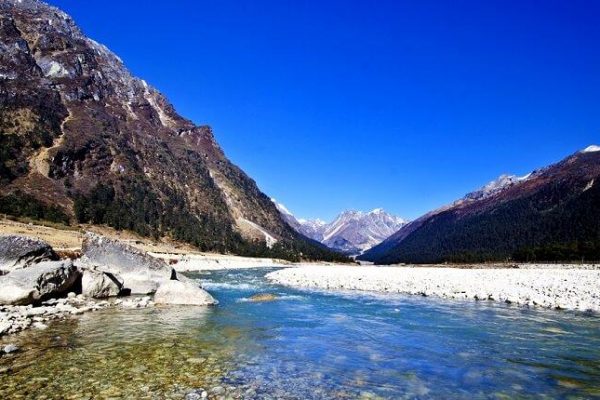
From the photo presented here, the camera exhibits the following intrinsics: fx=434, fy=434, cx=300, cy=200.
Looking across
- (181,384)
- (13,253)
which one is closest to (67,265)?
(13,253)

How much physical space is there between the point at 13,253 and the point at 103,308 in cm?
774

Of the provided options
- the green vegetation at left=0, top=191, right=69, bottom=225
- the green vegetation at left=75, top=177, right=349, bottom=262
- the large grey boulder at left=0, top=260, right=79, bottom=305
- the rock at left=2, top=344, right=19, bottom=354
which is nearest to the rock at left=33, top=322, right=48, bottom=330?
the rock at left=2, top=344, right=19, bottom=354

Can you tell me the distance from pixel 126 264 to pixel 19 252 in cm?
658

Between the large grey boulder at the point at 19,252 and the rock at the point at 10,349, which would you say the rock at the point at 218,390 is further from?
the large grey boulder at the point at 19,252

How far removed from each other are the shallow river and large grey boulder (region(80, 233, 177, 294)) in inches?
305

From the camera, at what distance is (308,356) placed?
14719 mm

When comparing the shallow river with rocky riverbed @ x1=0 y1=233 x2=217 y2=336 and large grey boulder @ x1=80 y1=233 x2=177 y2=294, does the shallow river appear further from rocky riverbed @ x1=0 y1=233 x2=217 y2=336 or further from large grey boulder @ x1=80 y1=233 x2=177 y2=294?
large grey boulder @ x1=80 y1=233 x2=177 y2=294

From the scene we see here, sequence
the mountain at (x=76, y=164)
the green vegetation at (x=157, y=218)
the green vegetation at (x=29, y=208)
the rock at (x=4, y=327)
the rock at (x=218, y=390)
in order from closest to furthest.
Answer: the rock at (x=218, y=390), the rock at (x=4, y=327), the green vegetation at (x=29, y=208), the mountain at (x=76, y=164), the green vegetation at (x=157, y=218)

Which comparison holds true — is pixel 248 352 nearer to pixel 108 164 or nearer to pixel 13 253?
pixel 13 253

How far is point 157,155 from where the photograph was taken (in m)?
200

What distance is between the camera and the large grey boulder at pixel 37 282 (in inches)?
857

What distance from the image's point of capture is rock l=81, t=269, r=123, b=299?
26703 mm

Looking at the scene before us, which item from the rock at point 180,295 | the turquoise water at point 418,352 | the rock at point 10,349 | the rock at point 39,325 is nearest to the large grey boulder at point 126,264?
the rock at point 180,295

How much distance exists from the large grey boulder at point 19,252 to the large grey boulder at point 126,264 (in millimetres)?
2744
